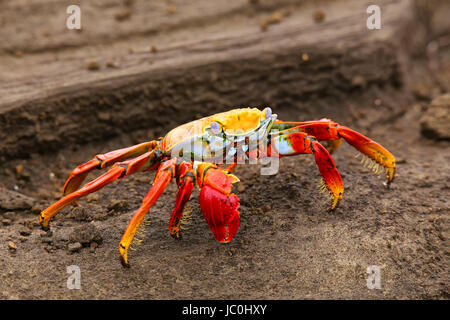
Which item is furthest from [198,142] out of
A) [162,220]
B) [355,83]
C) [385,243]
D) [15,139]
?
[355,83]

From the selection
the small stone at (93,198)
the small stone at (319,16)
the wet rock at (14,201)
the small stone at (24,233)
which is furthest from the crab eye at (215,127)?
the small stone at (319,16)

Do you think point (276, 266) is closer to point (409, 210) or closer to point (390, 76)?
point (409, 210)

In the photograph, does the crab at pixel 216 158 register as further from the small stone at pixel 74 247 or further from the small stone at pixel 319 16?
the small stone at pixel 319 16

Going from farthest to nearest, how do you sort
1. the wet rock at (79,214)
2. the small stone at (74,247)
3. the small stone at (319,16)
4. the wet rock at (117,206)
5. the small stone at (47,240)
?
1. the small stone at (319,16)
2. the wet rock at (117,206)
3. the wet rock at (79,214)
4. the small stone at (47,240)
5. the small stone at (74,247)

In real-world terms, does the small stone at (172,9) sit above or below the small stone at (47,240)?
above

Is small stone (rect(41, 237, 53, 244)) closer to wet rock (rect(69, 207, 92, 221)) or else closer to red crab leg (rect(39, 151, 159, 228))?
red crab leg (rect(39, 151, 159, 228))

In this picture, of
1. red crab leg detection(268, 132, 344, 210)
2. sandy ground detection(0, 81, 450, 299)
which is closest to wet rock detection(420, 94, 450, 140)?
sandy ground detection(0, 81, 450, 299)

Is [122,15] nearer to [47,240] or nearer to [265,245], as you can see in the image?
[47,240]
